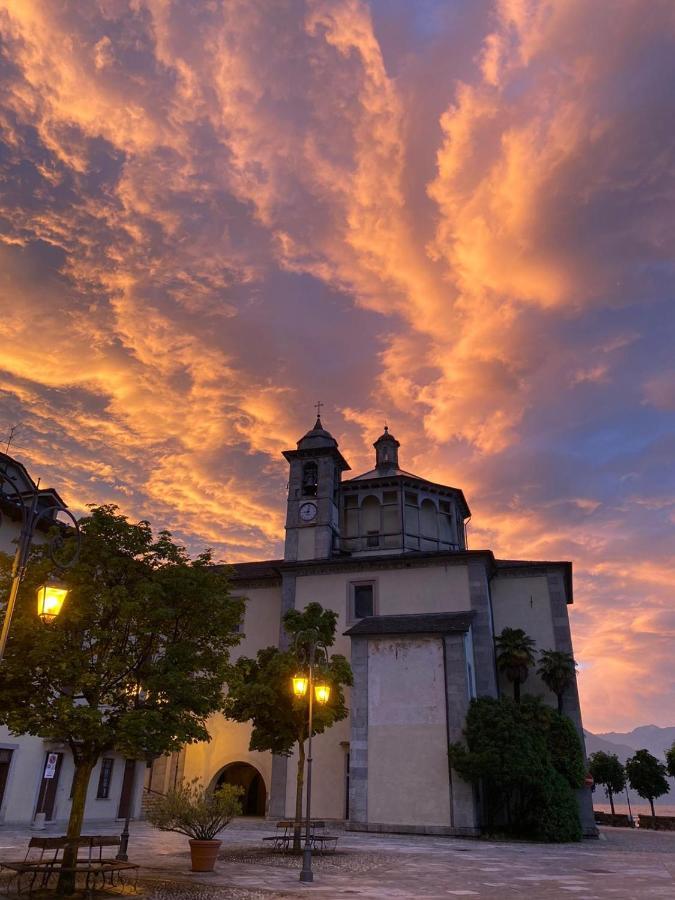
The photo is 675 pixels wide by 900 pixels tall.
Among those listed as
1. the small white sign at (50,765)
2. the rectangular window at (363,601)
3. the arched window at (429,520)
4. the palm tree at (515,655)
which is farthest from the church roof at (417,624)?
the small white sign at (50,765)

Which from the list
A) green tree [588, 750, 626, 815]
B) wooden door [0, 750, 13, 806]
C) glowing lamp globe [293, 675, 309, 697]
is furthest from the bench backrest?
green tree [588, 750, 626, 815]

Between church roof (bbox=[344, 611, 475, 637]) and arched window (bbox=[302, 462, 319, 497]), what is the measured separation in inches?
457

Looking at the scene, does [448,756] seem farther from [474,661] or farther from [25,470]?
[25,470]

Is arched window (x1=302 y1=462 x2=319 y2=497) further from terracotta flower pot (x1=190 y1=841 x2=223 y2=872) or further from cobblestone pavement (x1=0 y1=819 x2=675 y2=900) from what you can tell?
terracotta flower pot (x1=190 y1=841 x2=223 y2=872)

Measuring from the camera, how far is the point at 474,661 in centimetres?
3253

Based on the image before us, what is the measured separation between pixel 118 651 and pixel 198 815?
431 cm

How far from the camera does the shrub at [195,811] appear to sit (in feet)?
46.3

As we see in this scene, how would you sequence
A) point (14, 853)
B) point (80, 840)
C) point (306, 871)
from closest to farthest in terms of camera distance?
point (80, 840) < point (306, 871) < point (14, 853)

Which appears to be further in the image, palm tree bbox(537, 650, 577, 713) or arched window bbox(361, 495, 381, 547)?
arched window bbox(361, 495, 381, 547)

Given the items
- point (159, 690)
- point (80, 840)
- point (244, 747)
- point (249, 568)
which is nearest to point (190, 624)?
point (159, 690)

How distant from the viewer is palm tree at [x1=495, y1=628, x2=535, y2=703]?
1340 inches

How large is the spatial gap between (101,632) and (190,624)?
1.94 meters

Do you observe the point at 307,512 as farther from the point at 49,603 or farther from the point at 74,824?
the point at 49,603

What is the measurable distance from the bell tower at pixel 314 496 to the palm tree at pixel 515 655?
11.5 meters
